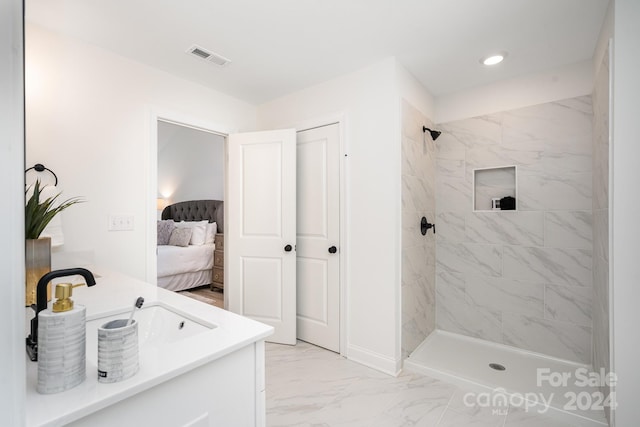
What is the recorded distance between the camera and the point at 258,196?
2.88 meters

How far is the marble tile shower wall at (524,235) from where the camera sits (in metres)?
2.34

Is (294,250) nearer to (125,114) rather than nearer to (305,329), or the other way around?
(305,329)

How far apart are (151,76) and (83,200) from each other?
3.68 feet

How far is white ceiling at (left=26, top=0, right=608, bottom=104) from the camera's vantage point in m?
1.74

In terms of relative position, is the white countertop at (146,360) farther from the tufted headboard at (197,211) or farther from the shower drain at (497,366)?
the tufted headboard at (197,211)

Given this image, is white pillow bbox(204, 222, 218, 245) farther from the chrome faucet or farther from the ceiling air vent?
the chrome faucet

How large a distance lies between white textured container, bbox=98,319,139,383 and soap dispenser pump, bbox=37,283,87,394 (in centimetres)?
5

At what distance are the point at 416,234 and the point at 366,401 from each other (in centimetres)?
136

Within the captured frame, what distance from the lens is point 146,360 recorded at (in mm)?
770

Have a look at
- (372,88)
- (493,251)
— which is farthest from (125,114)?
(493,251)

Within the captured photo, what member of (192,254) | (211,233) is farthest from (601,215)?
(211,233)

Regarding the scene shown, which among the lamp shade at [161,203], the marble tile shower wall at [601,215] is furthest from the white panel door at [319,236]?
the lamp shade at [161,203]

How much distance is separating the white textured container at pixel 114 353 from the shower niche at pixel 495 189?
2.89 metres

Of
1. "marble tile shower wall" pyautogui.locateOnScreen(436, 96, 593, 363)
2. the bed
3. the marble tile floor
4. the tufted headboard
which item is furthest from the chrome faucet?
the tufted headboard
